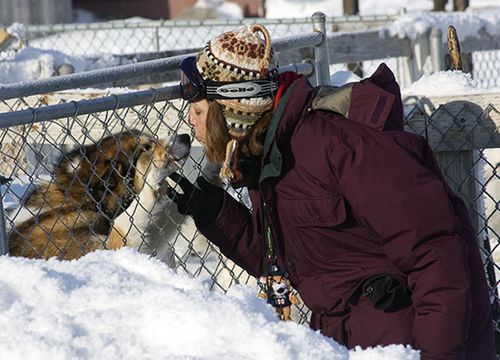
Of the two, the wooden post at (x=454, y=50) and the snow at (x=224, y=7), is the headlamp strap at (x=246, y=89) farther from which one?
the snow at (x=224, y=7)

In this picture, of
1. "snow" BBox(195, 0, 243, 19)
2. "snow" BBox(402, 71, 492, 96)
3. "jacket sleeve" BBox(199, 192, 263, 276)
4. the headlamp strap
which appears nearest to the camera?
the headlamp strap

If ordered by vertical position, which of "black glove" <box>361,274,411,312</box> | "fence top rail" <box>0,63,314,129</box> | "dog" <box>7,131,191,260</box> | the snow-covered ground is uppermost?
"fence top rail" <box>0,63,314,129</box>

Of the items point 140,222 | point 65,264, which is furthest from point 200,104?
point 140,222

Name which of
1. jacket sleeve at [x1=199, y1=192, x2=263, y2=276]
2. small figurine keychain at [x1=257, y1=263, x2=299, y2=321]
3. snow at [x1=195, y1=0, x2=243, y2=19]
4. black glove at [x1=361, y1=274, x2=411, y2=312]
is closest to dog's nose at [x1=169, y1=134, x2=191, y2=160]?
jacket sleeve at [x1=199, y1=192, x2=263, y2=276]

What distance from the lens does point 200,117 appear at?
9.59ft

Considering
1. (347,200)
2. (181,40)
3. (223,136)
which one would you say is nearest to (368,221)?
(347,200)

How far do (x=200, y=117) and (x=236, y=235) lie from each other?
15.7 inches

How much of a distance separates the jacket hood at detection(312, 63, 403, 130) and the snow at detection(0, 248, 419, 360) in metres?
0.63

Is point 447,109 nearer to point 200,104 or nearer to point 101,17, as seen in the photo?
point 200,104

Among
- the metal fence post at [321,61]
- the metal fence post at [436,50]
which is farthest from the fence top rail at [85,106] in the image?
the metal fence post at [436,50]

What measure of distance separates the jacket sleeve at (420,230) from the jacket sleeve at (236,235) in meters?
0.62

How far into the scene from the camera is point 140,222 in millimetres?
4594

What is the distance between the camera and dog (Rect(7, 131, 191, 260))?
13.9 ft

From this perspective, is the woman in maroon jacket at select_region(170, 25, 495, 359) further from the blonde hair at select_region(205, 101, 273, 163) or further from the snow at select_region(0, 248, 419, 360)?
the snow at select_region(0, 248, 419, 360)
